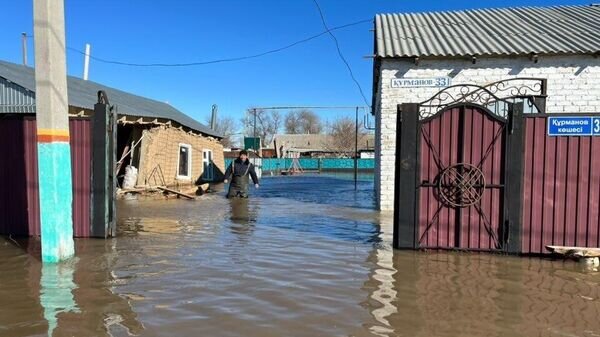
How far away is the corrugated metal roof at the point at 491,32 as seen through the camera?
12680mm

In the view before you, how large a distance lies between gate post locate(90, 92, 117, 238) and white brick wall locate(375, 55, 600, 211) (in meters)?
6.86

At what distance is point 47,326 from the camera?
14.6 ft

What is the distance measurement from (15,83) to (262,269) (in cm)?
1337

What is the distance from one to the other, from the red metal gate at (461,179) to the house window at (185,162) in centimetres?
1574

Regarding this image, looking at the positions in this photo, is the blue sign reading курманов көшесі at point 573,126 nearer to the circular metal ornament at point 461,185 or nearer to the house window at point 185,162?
the circular metal ornament at point 461,185

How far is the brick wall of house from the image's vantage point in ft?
60.7

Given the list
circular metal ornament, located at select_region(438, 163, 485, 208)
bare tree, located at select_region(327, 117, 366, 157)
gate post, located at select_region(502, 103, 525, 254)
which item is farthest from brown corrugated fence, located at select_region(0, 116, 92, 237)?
bare tree, located at select_region(327, 117, 366, 157)

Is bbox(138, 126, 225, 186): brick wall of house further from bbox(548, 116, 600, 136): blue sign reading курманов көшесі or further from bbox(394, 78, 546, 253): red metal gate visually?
bbox(548, 116, 600, 136): blue sign reading курманов көшесі

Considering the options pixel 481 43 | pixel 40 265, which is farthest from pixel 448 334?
pixel 481 43

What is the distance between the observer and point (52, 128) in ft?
22.1

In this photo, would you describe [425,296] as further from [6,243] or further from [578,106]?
[578,106]

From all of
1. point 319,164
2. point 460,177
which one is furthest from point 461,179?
point 319,164

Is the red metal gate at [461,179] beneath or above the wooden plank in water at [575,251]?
above

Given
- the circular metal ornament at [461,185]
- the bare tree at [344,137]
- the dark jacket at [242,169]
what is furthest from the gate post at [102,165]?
the bare tree at [344,137]
